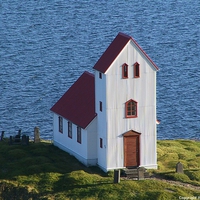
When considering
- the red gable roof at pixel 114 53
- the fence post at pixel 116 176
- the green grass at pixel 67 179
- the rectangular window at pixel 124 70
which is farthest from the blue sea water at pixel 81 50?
the fence post at pixel 116 176

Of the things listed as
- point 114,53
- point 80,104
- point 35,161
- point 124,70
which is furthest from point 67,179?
point 114,53

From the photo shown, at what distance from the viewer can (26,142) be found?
85250mm

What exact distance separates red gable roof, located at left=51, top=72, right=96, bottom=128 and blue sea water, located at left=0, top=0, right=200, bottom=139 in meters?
16.0

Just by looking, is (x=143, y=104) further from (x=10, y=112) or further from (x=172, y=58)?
(x=172, y=58)

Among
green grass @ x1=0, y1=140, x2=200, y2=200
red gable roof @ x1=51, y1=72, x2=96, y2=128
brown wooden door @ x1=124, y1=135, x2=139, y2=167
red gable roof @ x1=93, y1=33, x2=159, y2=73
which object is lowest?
green grass @ x1=0, y1=140, x2=200, y2=200

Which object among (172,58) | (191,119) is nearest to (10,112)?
(191,119)

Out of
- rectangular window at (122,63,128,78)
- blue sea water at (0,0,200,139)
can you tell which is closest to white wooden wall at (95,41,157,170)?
rectangular window at (122,63,128,78)

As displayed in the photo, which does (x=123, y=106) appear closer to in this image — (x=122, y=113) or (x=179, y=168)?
(x=122, y=113)

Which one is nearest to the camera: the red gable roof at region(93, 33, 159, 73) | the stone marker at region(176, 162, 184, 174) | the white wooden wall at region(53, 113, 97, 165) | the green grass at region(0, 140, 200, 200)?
the green grass at region(0, 140, 200, 200)

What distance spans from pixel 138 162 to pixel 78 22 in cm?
7174

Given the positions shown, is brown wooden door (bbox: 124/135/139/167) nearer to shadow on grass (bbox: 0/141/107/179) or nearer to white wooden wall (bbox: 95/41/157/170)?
white wooden wall (bbox: 95/41/157/170)

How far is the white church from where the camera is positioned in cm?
7669

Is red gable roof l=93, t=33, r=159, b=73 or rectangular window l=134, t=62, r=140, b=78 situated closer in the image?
red gable roof l=93, t=33, r=159, b=73

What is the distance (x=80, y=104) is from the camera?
A: 82875 mm
